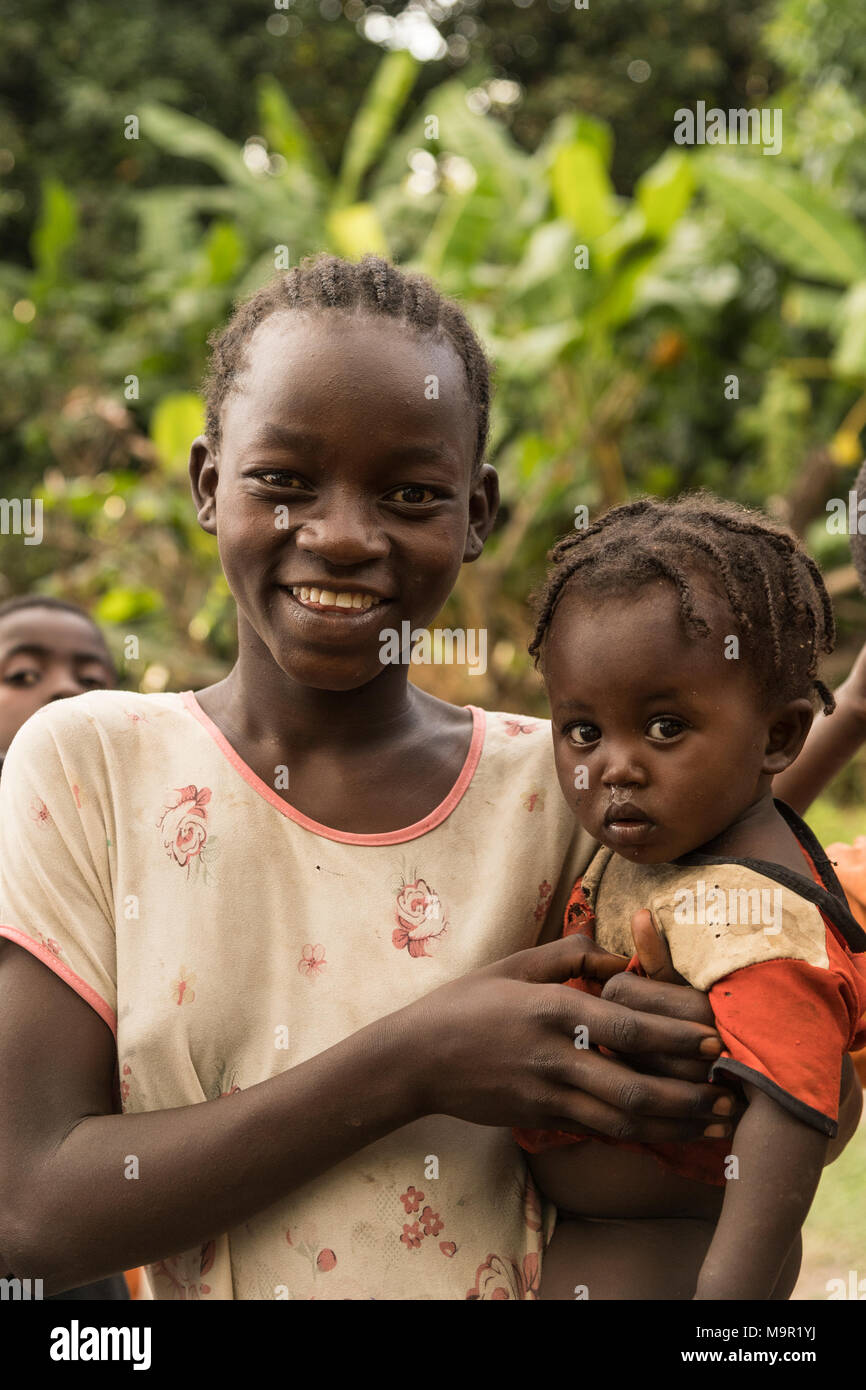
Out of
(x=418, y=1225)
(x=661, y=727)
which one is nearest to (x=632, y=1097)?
(x=418, y=1225)

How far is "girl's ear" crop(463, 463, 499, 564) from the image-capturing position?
1.77 meters

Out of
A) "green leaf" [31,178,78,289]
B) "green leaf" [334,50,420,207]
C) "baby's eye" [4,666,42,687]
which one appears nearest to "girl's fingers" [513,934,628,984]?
"baby's eye" [4,666,42,687]

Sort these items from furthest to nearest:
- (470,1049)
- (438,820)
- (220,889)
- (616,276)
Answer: (616,276), (438,820), (220,889), (470,1049)

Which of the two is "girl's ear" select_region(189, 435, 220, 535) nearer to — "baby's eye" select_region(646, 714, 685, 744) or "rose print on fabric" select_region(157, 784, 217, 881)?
"rose print on fabric" select_region(157, 784, 217, 881)

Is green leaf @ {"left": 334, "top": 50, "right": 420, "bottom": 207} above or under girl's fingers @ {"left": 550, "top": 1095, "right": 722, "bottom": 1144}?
above

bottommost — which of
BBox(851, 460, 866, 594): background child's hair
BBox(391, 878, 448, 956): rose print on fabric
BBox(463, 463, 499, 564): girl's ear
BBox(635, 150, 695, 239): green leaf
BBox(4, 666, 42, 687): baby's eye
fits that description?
BBox(391, 878, 448, 956): rose print on fabric

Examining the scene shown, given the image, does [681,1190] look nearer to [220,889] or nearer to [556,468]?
[220,889]

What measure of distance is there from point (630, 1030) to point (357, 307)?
0.87 metres

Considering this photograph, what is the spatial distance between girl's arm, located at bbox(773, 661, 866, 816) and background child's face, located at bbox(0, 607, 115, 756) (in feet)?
6.07

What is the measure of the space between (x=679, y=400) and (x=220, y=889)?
29.2ft

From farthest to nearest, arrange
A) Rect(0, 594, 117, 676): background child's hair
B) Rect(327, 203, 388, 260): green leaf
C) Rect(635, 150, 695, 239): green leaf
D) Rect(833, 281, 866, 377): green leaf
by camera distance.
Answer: Rect(327, 203, 388, 260): green leaf → Rect(635, 150, 695, 239): green leaf → Rect(833, 281, 866, 377): green leaf → Rect(0, 594, 117, 676): background child's hair

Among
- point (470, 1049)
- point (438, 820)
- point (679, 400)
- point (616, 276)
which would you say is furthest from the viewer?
point (679, 400)
